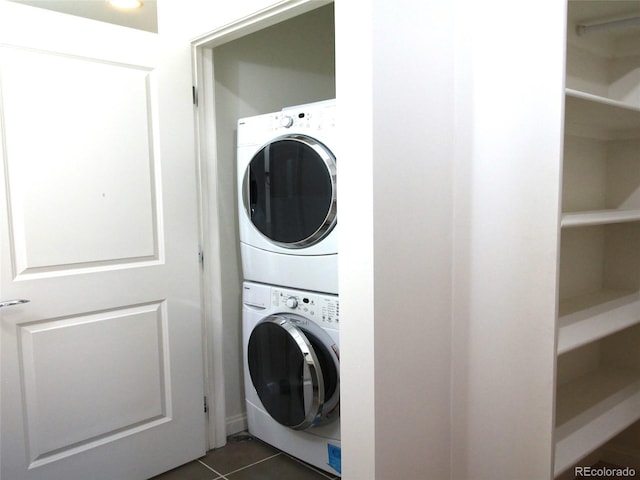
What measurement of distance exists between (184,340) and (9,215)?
0.85m

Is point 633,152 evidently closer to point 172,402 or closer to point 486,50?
point 486,50

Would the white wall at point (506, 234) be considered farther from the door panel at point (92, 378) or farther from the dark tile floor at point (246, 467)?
the door panel at point (92, 378)

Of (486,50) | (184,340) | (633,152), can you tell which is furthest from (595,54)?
(184,340)

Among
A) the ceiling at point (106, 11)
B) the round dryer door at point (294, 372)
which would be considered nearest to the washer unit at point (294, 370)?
the round dryer door at point (294, 372)

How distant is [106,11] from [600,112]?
6.43 ft

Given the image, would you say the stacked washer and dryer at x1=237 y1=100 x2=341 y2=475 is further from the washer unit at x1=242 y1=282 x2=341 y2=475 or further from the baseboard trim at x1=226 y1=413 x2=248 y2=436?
the baseboard trim at x1=226 y1=413 x2=248 y2=436

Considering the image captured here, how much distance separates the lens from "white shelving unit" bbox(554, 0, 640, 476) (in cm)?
181

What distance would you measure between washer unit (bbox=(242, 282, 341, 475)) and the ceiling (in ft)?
4.09

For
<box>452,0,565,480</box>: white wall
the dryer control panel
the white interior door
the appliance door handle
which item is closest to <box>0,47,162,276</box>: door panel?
the white interior door

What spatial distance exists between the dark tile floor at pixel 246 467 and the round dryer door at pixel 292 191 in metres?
0.99

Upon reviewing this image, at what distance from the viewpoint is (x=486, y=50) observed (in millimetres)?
1559

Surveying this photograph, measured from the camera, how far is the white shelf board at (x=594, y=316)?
5.36ft

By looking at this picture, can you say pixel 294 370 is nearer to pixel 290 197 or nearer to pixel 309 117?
pixel 290 197

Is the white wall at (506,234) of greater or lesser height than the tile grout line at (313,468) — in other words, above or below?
above
